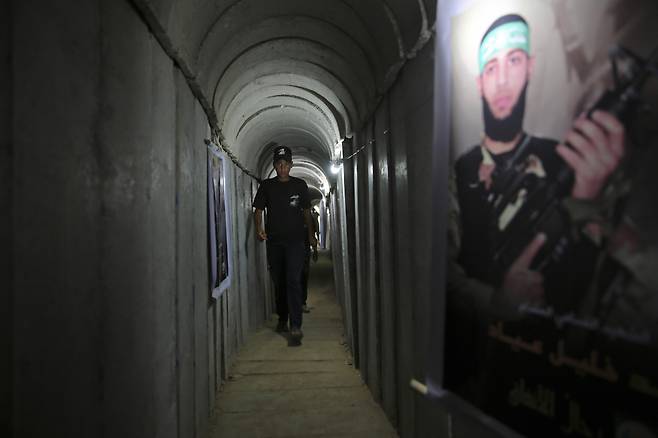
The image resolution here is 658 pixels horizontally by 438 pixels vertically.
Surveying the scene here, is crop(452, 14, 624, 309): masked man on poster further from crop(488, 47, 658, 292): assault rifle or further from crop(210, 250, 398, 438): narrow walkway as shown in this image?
crop(210, 250, 398, 438): narrow walkway

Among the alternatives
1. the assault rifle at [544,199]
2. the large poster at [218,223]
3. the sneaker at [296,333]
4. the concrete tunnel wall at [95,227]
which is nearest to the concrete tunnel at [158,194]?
the concrete tunnel wall at [95,227]

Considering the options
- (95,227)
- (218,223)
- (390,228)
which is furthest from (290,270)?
(95,227)

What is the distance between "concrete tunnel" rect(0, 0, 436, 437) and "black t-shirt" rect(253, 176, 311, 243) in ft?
2.76

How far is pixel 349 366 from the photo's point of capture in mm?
4465

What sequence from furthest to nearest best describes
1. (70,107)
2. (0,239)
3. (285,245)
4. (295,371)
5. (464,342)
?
(285,245), (295,371), (464,342), (70,107), (0,239)

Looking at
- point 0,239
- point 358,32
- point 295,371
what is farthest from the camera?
point 295,371

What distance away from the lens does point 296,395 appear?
3670 millimetres

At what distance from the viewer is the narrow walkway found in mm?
3074

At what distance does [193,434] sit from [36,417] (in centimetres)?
183

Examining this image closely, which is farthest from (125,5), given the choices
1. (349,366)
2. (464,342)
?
(349,366)

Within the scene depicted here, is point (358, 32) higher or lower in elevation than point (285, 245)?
higher

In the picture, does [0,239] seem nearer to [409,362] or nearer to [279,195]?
[409,362]

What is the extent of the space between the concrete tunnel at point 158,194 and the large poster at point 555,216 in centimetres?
87

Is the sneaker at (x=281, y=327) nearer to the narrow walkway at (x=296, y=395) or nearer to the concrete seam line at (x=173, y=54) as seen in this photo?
the narrow walkway at (x=296, y=395)
